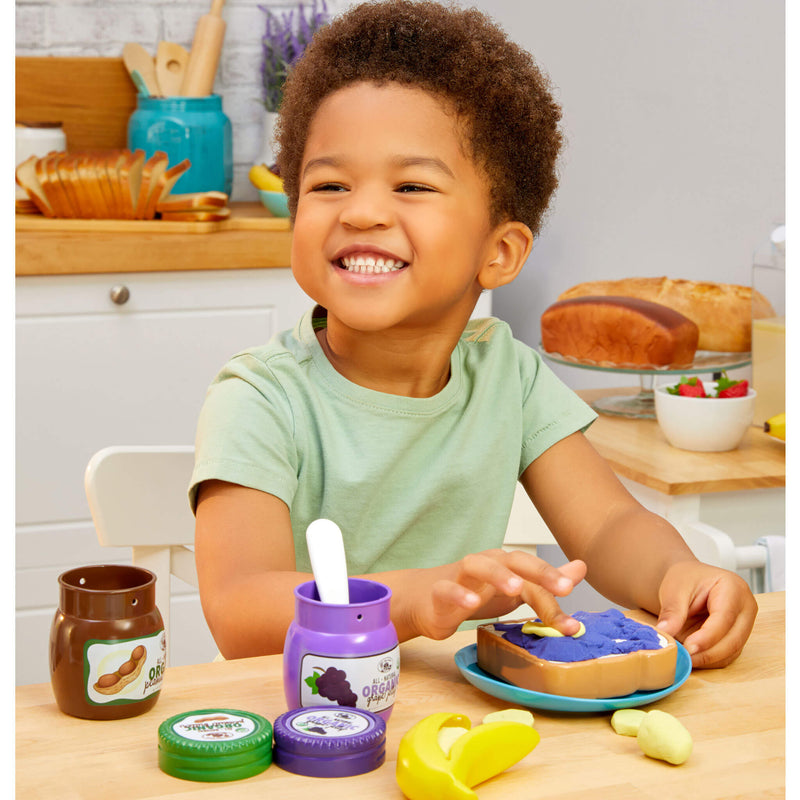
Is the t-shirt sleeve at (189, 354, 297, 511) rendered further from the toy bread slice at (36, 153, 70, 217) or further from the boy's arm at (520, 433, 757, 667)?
the toy bread slice at (36, 153, 70, 217)

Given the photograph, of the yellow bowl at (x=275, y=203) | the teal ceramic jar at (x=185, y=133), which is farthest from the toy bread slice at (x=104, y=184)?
the yellow bowl at (x=275, y=203)

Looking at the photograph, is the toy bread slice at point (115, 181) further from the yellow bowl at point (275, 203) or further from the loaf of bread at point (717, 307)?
the loaf of bread at point (717, 307)

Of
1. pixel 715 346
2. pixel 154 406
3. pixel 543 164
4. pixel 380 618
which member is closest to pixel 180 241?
pixel 154 406

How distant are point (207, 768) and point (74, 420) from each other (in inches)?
77.7

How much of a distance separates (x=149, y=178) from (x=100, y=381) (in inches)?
19.1

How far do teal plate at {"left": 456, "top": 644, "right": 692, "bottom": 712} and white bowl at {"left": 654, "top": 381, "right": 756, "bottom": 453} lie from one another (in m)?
0.91

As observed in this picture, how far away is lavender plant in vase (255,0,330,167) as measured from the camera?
2879mm

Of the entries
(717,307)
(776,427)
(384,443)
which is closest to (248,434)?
(384,443)

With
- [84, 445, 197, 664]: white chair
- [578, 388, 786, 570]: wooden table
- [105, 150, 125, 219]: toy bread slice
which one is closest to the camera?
[84, 445, 197, 664]: white chair

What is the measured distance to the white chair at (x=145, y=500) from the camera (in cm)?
115

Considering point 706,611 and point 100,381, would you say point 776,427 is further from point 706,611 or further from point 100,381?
point 100,381

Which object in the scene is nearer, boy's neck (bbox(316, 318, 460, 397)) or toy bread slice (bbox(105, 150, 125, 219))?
boy's neck (bbox(316, 318, 460, 397))

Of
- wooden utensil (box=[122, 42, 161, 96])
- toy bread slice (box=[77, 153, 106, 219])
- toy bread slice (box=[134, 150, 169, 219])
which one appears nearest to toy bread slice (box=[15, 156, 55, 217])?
toy bread slice (box=[77, 153, 106, 219])

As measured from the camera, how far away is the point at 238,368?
0.99 metres
